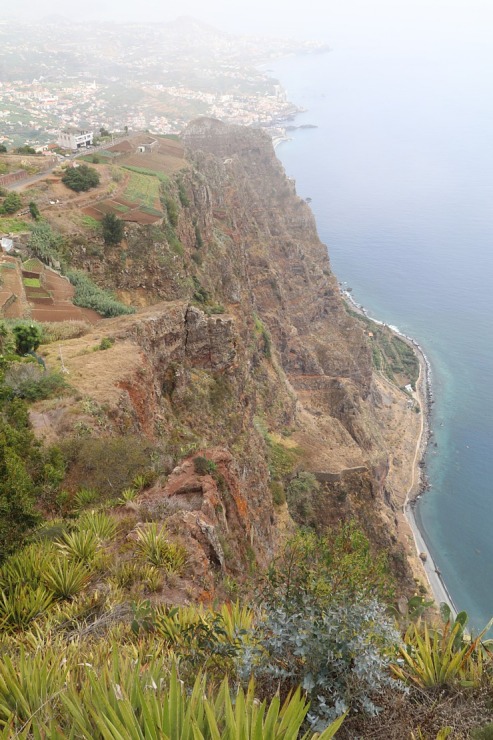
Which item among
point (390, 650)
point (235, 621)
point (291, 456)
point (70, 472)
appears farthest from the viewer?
point (291, 456)

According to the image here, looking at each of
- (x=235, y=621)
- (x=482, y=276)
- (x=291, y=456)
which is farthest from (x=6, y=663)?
(x=482, y=276)

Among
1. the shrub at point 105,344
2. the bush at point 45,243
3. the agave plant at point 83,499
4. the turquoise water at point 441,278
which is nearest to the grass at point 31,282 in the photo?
the bush at point 45,243

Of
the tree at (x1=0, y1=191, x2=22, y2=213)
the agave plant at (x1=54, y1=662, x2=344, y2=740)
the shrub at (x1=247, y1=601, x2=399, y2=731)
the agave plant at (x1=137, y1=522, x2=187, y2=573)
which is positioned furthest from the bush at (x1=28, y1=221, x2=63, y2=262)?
the agave plant at (x1=54, y1=662, x2=344, y2=740)

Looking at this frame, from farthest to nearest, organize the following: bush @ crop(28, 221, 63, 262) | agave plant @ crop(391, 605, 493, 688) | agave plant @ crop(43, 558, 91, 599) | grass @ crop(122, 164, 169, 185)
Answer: grass @ crop(122, 164, 169, 185), bush @ crop(28, 221, 63, 262), agave plant @ crop(43, 558, 91, 599), agave plant @ crop(391, 605, 493, 688)

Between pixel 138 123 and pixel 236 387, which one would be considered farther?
pixel 138 123

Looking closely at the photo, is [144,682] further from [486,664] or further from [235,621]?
[486,664]

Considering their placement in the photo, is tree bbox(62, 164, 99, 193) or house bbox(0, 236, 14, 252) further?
tree bbox(62, 164, 99, 193)

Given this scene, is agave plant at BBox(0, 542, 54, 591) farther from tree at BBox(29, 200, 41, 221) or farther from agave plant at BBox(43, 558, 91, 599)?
tree at BBox(29, 200, 41, 221)
